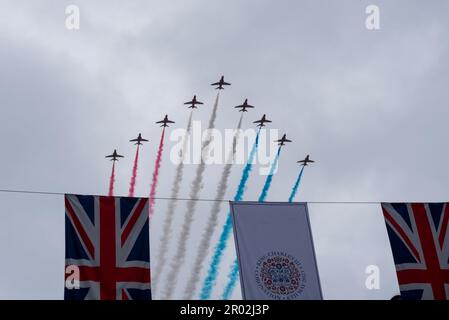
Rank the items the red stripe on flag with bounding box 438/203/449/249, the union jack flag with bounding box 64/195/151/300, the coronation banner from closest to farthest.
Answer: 1. the union jack flag with bounding box 64/195/151/300
2. the coronation banner
3. the red stripe on flag with bounding box 438/203/449/249

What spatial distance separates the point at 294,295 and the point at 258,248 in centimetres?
240

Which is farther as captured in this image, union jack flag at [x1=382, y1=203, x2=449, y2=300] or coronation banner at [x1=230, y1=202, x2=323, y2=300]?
union jack flag at [x1=382, y1=203, x2=449, y2=300]

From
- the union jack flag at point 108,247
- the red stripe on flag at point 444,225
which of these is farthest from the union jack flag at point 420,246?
the union jack flag at point 108,247

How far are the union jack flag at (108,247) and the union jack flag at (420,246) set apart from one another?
10.5 metres

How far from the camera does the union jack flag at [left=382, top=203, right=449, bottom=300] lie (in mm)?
32969

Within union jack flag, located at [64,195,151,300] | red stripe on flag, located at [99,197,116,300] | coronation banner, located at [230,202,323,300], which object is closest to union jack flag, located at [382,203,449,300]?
coronation banner, located at [230,202,323,300]

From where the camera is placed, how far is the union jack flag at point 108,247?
3058cm

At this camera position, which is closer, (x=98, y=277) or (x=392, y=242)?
(x=98, y=277)

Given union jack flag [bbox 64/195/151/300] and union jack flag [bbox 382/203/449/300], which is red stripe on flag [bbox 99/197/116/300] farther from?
union jack flag [bbox 382/203/449/300]

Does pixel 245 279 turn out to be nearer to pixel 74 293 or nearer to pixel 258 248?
pixel 258 248

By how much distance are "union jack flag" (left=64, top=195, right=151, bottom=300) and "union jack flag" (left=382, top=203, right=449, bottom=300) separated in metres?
10.5

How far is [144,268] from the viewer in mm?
31312

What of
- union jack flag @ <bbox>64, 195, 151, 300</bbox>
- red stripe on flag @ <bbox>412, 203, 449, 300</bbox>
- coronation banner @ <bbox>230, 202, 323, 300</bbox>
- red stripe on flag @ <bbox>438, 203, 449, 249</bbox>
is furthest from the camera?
red stripe on flag @ <bbox>438, 203, 449, 249</bbox>

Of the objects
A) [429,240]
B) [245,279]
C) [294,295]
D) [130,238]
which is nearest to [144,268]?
[130,238]
